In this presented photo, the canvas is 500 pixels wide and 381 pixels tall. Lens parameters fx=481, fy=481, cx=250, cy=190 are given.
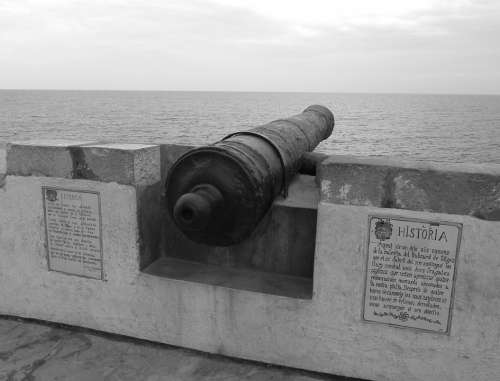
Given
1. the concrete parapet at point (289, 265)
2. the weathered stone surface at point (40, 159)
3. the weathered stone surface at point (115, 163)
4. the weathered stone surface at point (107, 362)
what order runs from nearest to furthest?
the concrete parapet at point (289, 265)
the weathered stone surface at point (107, 362)
the weathered stone surface at point (115, 163)
the weathered stone surface at point (40, 159)

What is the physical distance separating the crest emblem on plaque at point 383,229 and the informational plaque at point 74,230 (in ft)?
7.35

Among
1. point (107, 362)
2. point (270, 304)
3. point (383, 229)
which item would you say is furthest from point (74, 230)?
point (383, 229)

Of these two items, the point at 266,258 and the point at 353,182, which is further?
the point at 266,258

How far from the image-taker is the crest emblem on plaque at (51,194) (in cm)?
409

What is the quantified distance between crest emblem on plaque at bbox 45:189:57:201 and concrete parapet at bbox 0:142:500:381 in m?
0.02

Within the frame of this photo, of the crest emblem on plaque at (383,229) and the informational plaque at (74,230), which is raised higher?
the crest emblem on plaque at (383,229)

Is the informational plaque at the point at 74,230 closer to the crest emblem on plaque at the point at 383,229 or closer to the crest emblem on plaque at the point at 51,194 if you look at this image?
the crest emblem on plaque at the point at 51,194

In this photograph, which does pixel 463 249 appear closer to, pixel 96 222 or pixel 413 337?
pixel 413 337

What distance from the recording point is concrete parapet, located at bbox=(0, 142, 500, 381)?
3.28 metres

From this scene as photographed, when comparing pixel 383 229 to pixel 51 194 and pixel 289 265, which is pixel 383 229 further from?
pixel 51 194

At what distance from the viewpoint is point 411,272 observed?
3.38m

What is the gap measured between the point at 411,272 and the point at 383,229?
1.20 feet

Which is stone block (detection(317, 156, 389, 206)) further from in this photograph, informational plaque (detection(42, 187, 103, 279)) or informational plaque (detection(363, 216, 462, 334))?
informational plaque (detection(42, 187, 103, 279))

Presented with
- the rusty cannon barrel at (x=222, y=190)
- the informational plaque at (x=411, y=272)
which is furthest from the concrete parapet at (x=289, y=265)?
the rusty cannon barrel at (x=222, y=190)
